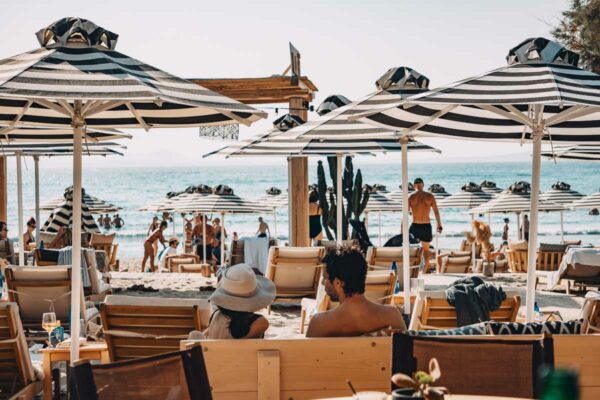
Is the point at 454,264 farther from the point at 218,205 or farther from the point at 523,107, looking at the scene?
the point at 523,107

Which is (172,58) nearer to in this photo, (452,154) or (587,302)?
(587,302)

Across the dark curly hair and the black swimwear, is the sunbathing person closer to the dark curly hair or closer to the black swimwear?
the dark curly hair

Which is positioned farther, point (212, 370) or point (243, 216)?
point (243, 216)

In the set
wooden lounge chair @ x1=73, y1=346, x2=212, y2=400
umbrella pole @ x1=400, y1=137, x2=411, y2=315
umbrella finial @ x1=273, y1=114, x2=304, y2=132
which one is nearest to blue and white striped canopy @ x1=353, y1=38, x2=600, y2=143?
umbrella pole @ x1=400, y1=137, x2=411, y2=315

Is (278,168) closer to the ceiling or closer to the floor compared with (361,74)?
closer to the floor

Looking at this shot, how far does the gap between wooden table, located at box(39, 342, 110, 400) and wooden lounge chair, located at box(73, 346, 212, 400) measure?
7.24 ft

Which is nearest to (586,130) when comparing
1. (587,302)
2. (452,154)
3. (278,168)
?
(587,302)

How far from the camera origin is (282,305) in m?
10.6

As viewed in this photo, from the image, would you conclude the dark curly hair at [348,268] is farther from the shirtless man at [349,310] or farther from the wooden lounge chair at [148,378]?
the wooden lounge chair at [148,378]

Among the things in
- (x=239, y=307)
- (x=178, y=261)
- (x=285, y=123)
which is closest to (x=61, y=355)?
(x=239, y=307)

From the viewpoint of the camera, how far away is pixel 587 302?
5660mm

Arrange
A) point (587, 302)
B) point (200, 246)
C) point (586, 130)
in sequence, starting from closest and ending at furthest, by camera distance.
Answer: point (587, 302) → point (586, 130) → point (200, 246)

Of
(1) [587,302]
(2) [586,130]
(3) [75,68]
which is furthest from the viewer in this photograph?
(2) [586,130]

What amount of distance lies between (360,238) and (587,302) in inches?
305
